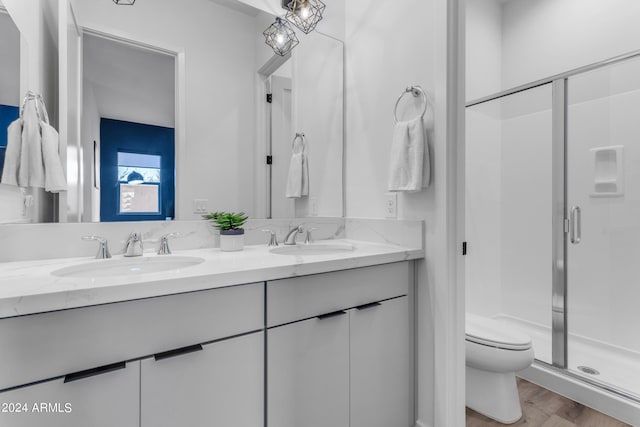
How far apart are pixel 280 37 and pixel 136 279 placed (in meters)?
1.47

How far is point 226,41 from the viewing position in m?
1.56

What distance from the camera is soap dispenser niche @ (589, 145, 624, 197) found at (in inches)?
82.7

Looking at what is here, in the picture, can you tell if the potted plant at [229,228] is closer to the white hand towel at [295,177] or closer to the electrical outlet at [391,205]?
the white hand towel at [295,177]

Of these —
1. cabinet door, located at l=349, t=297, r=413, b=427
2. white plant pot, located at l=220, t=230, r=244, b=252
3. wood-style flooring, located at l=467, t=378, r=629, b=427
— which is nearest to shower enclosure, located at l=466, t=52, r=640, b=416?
wood-style flooring, located at l=467, t=378, r=629, b=427

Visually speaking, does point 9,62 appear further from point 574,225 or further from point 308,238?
point 574,225

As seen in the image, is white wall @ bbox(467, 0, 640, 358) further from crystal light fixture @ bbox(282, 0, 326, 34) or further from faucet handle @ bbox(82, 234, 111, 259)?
faucet handle @ bbox(82, 234, 111, 259)

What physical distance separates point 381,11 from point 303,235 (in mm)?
1245

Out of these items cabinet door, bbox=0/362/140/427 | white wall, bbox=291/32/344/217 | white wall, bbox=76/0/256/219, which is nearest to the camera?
cabinet door, bbox=0/362/140/427

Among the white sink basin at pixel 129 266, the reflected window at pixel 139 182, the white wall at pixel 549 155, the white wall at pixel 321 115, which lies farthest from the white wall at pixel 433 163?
the white wall at pixel 549 155

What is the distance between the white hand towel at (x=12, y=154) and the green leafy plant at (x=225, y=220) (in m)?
0.65

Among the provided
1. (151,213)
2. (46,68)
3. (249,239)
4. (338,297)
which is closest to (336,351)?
(338,297)

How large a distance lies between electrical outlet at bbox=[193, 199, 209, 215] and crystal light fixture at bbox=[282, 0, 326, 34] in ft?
3.65

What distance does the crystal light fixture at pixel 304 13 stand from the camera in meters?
1.74

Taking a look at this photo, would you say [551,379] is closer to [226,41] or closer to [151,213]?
[151,213]
